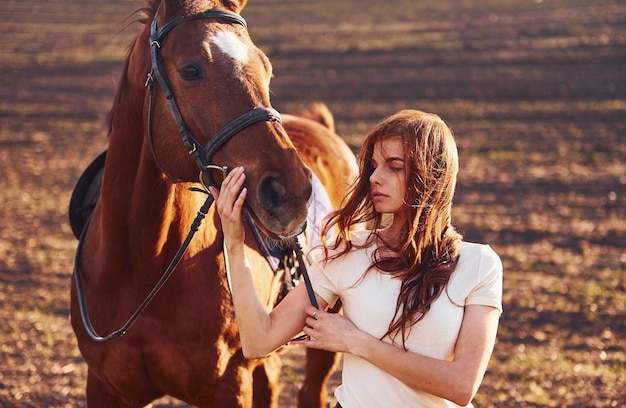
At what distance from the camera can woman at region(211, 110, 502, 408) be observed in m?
2.28

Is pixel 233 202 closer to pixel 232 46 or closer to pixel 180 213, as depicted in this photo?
pixel 232 46

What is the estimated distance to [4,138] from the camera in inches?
471

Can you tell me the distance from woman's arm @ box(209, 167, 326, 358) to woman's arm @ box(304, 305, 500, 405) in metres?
0.26

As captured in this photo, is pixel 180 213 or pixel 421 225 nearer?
pixel 421 225

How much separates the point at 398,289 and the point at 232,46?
961mm

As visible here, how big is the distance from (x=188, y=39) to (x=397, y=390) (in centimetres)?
133

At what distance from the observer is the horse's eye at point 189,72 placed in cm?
248

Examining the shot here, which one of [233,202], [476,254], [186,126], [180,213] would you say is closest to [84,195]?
[180,213]

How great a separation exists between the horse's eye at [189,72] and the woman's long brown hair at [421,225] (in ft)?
1.97

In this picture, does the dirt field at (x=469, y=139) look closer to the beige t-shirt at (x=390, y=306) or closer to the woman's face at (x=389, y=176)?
the beige t-shirt at (x=390, y=306)

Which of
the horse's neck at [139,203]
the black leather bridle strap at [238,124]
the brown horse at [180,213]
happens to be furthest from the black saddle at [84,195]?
the black leather bridle strap at [238,124]

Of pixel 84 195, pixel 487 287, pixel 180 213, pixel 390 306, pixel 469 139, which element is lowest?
pixel 469 139

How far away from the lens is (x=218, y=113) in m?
2.45

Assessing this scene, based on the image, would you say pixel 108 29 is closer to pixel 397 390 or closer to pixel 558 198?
pixel 558 198
